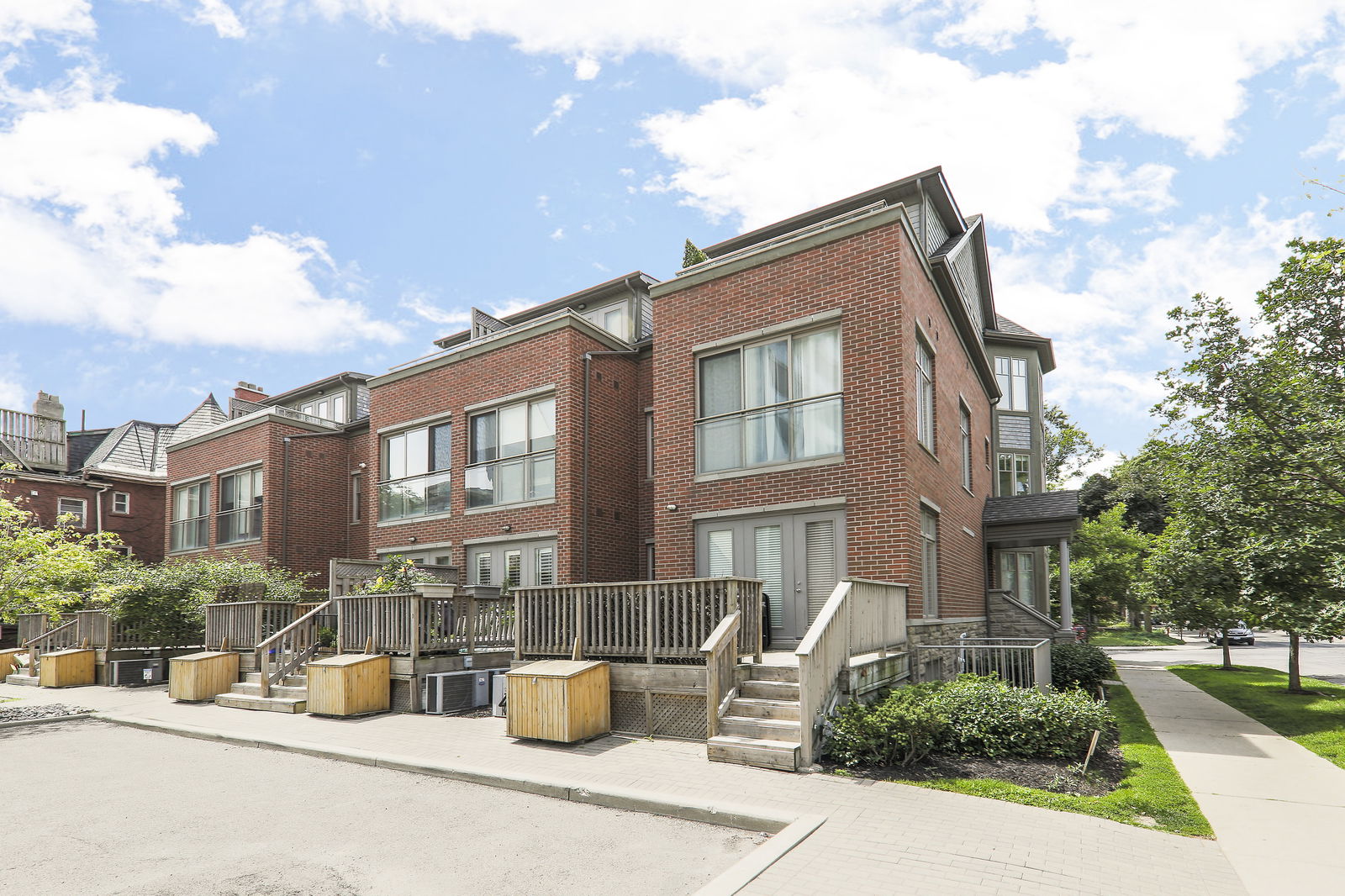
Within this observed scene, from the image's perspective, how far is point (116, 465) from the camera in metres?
30.8

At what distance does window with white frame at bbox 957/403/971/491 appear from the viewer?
57.5ft

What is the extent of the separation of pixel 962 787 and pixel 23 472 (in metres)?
32.4

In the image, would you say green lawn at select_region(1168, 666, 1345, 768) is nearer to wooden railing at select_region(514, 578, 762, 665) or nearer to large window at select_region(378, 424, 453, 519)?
wooden railing at select_region(514, 578, 762, 665)

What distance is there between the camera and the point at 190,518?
25969mm

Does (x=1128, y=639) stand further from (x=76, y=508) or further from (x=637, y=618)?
(x=76, y=508)

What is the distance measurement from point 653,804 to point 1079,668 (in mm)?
11145

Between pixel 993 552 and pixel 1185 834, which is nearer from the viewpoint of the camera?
pixel 1185 834

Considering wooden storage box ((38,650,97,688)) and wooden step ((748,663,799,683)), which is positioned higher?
wooden step ((748,663,799,683))

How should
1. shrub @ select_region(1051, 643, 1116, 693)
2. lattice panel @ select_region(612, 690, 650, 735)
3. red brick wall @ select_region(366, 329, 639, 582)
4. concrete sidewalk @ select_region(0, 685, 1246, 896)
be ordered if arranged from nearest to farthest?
1. concrete sidewalk @ select_region(0, 685, 1246, 896)
2. lattice panel @ select_region(612, 690, 650, 735)
3. shrub @ select_region(1051, 643, 1116, 693)
4. red brick wall @ select_region(366, 329, 639, 582)

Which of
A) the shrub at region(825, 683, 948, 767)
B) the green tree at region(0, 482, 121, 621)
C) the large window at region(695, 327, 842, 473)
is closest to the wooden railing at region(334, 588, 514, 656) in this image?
the large window at region(695, 327, 842, 473)

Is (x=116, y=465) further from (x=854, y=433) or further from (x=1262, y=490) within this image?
(x=1262, y=490)

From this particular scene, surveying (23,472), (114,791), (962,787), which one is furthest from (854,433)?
(23,472)

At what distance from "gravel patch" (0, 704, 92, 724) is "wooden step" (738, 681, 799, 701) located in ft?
37.7

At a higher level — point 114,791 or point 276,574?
point 276,574
